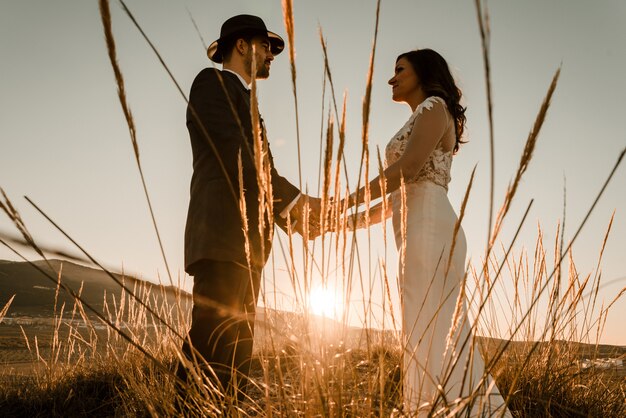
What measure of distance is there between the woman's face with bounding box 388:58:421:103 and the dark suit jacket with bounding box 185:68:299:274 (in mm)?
857

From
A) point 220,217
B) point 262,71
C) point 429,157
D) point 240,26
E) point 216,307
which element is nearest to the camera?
point 216,307

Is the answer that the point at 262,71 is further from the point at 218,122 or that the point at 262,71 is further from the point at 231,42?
the point at 218,122

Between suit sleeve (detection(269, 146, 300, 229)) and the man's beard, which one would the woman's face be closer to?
the man's beard

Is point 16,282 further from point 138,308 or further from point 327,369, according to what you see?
point 327,369

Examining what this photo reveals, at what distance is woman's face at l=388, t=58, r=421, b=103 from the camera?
2381 millimetres

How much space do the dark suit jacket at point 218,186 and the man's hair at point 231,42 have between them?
1.28 feet

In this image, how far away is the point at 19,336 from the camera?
648 cm

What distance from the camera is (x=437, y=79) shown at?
92.0 inches

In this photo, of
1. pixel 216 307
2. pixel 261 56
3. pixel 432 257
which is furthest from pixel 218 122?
pixel 432 257

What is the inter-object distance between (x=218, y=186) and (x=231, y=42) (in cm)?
91

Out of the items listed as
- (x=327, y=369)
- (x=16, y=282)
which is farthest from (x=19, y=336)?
(x=16, y=282)

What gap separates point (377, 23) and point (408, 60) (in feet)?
6.03

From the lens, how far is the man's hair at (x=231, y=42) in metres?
2.36

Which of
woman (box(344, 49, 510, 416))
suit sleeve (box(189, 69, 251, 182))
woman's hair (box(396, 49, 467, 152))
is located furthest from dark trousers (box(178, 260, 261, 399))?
woman's hair (box(396, 49, 467, 152))
